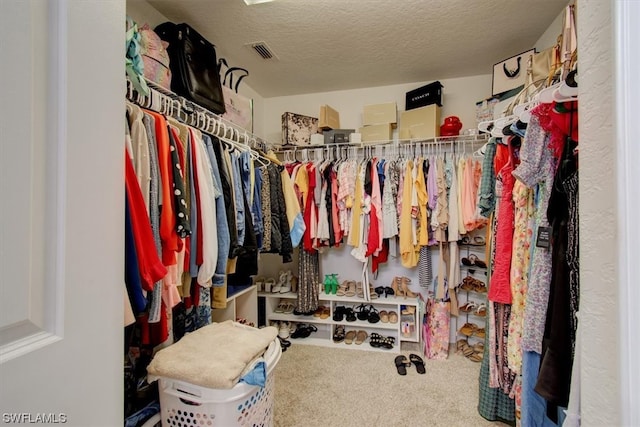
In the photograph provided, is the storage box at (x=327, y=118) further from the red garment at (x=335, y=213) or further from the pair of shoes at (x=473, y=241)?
the pair of shoes at (x=473, y=241)

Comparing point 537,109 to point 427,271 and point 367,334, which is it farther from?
point 367,334

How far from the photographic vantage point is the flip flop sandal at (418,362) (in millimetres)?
2074

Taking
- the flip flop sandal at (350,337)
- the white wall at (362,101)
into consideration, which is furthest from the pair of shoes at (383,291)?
the white wall at (362,101)

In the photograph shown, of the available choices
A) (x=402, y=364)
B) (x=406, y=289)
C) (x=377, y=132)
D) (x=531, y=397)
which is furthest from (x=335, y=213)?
(x=531, y=397)

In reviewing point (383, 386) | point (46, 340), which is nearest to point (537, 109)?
point (46, 340)

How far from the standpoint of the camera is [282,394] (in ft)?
5.95

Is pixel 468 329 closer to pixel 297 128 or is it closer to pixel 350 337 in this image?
pixel 350 337

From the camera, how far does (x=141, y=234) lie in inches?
33.4

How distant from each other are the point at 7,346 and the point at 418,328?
2.57m

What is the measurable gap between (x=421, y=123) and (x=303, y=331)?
2225mm

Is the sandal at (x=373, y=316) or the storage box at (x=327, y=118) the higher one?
the storage box at (x=327, y=118)

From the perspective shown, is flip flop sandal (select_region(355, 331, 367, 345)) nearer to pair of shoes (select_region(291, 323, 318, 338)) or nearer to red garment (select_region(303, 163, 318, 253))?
pair of shoes (select_region(291, 323, 318, 338))

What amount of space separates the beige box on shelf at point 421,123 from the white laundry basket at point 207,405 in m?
2.24

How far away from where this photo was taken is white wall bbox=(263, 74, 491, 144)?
250 centimetres
